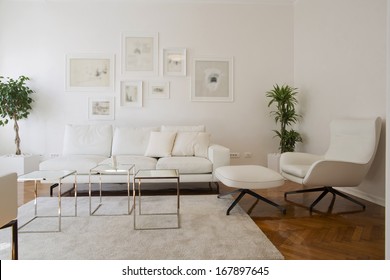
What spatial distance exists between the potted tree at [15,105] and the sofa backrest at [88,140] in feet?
2.79

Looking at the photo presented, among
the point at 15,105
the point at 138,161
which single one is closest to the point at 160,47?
the point at 138,161

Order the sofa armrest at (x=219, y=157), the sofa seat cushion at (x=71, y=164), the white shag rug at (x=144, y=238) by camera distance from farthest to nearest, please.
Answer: the sofa armrest at (x=219, y=157), the sofa seat cushion at (x=71, y=164), the white shag rug at (x=144, y=238)

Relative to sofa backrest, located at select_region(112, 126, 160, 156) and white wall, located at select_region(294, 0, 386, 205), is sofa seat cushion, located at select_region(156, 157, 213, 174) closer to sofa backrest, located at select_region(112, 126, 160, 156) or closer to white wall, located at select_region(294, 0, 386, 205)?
sofa backrest, located at select_region(112, 126, 160, 156)

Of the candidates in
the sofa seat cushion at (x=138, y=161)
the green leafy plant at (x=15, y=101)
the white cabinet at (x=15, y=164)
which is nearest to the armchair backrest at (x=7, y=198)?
the sofa seat cushion at (x=138, y=161)

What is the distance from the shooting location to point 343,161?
2.77 meters

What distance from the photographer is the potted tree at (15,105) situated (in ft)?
13.9

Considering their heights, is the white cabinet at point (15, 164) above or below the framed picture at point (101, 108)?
below

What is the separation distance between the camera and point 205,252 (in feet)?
6.12

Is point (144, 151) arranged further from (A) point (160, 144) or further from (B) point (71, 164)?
(B) point (71, 164)

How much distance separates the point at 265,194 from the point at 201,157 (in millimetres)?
989

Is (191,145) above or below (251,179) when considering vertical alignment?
above

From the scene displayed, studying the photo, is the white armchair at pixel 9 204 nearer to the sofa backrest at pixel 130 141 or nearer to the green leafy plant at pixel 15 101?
the sofa backrest at pixel 130 141

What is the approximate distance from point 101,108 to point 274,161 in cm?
313

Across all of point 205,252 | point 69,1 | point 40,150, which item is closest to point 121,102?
point 40,150
